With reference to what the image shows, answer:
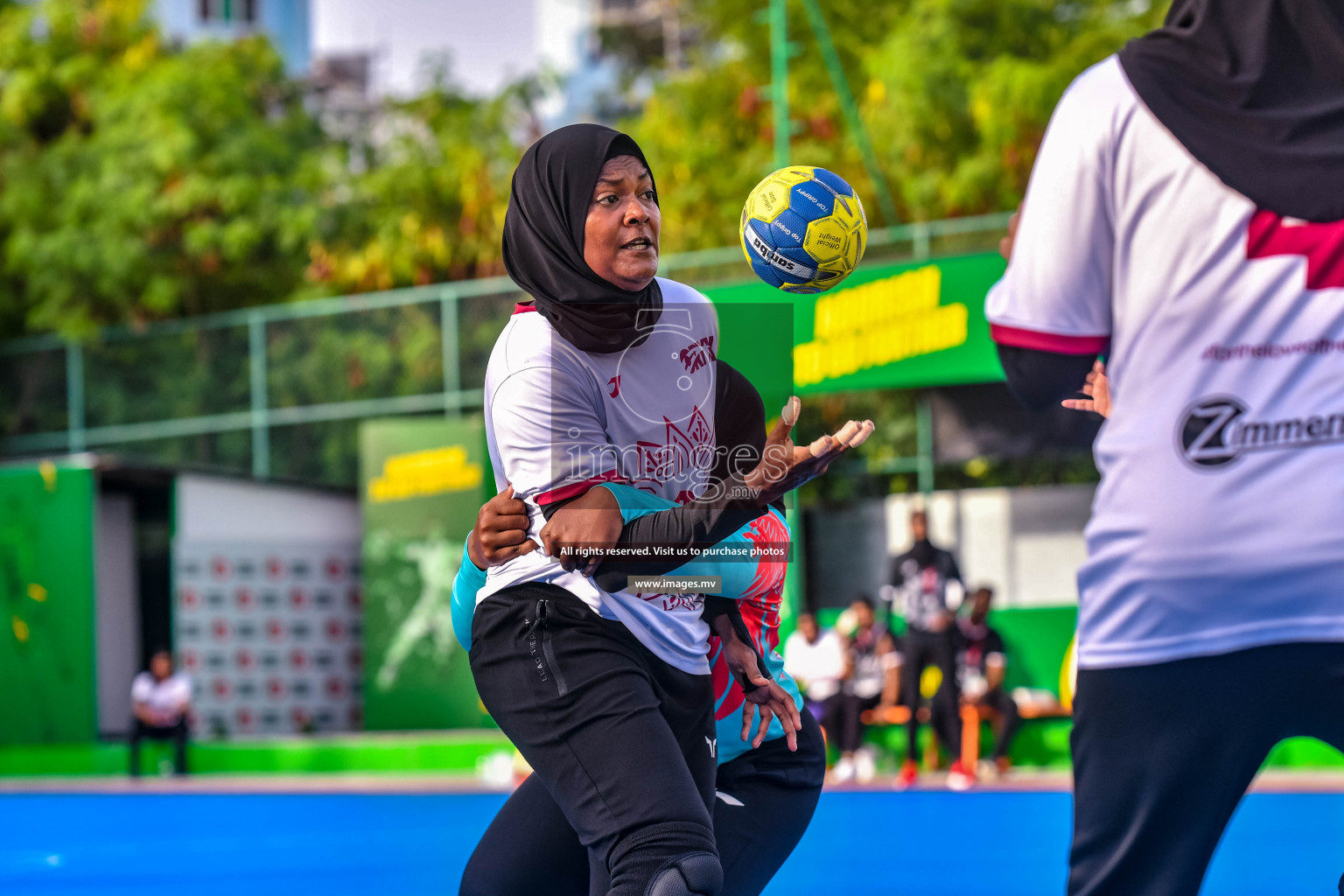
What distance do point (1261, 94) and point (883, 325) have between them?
11.9 metres

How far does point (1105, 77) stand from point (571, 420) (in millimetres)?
1193

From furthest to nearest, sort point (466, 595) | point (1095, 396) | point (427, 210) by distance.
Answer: point (427, 210), point (466, 595), point (1095, 396)

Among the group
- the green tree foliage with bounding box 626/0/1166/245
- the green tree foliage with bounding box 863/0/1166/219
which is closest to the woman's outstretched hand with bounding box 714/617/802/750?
the green tree foliage with bounding box 863/0/1166/219

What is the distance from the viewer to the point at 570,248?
120 inches

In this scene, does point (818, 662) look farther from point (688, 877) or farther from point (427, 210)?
point (427, 210)

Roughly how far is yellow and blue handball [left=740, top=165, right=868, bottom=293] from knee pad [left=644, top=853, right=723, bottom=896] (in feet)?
3.99

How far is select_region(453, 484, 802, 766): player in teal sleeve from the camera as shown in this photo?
300cm

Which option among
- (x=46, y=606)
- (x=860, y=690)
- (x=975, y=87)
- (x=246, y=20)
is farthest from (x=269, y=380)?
(x=246, y=20)

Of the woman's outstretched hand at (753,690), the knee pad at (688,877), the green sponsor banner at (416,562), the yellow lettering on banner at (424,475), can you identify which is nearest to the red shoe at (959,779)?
the green sponsor banner at (416,562)

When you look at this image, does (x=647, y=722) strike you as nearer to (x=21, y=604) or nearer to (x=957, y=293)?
(x=957, y=293)

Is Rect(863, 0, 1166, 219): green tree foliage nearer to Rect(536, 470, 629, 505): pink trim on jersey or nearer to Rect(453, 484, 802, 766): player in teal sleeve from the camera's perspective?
Rect(453, 484, 802, 766): player in teal sleeve

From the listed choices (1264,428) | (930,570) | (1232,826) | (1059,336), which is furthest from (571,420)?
(930,570)

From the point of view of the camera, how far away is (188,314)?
2231 centimetres

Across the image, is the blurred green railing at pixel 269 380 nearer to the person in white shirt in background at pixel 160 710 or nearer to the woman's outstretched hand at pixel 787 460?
the person in white shirt in background at pixel 160 710
